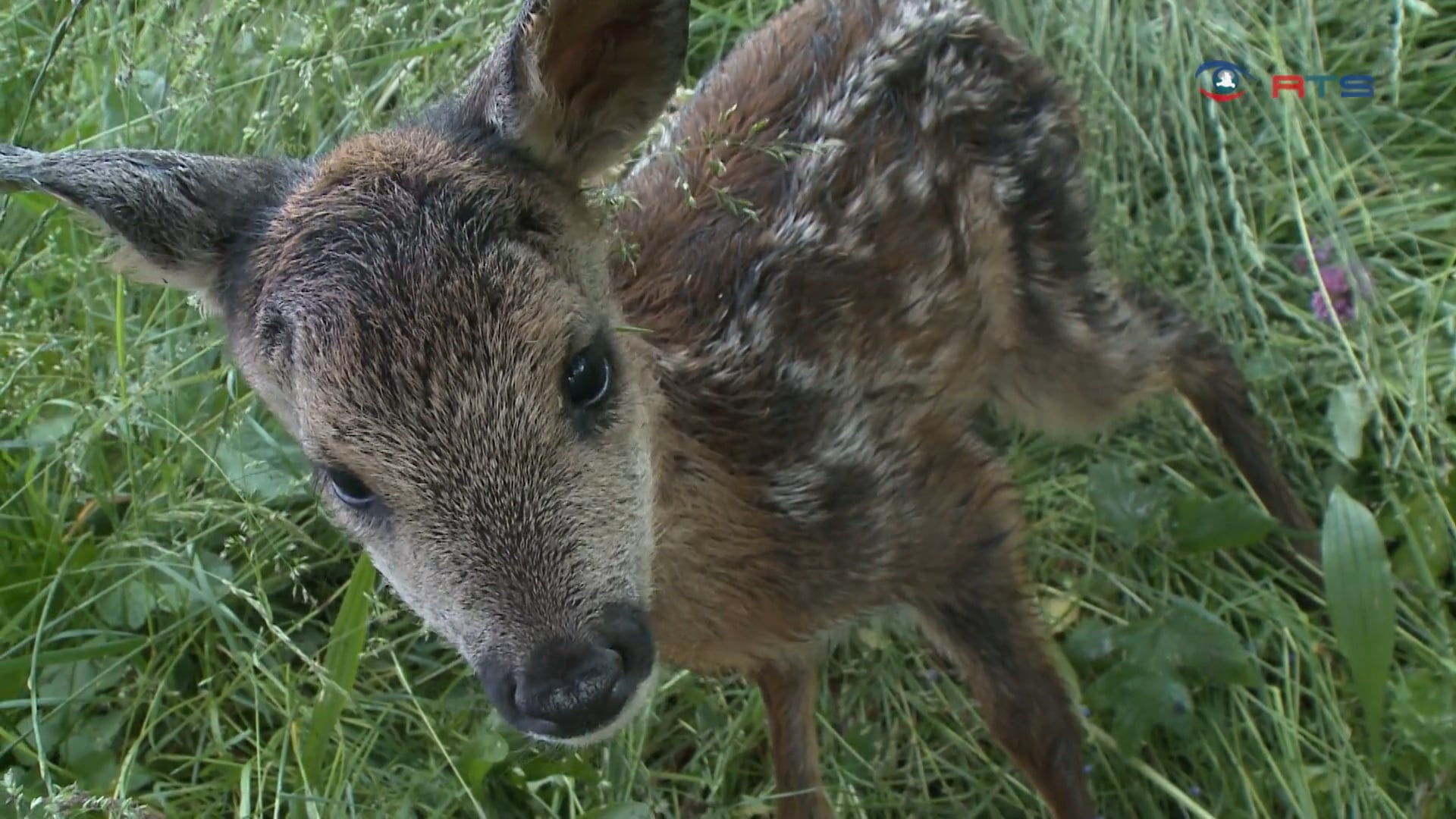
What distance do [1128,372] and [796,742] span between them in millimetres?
1099

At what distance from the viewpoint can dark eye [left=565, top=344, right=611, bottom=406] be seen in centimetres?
179

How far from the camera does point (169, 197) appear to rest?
195 centimetres

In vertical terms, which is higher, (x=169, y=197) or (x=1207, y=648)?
(x=169, y=197)

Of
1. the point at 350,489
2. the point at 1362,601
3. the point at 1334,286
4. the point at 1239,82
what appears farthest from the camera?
the point at 1239,82

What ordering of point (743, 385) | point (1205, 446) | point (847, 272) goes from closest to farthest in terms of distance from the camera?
1. point (743, 385)
2. point (847, 272)
3. point (1205, 446)

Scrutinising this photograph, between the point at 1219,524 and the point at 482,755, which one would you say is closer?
the point at 482,755

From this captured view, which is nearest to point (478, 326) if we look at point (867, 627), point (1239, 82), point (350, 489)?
point (350, 489)

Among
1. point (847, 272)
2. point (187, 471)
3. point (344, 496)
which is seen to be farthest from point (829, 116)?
point (187, 471)

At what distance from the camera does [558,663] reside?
165 centimetres

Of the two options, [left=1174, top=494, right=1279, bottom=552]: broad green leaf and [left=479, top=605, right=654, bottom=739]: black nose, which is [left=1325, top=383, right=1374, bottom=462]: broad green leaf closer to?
[left=1174, top=494, right=1279, bottom=552]: broad green leaf

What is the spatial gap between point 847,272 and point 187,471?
160 centimetres

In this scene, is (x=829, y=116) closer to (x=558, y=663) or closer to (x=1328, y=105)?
(x=558, y=663)

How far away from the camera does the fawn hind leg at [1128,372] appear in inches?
116

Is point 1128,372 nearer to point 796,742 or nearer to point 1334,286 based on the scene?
point 1334,286
